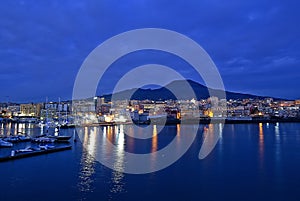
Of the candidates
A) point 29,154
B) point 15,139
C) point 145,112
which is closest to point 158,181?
point 29,154

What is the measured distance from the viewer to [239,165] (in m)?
6.52

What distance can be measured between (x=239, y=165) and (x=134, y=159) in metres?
2.56

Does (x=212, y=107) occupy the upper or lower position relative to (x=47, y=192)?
upper

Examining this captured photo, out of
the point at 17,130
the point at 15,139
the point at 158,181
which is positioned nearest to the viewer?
the point at 158,181

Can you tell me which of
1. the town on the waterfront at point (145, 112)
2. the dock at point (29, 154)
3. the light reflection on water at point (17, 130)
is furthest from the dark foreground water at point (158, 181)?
the town on the waterfront at point (145, 112)

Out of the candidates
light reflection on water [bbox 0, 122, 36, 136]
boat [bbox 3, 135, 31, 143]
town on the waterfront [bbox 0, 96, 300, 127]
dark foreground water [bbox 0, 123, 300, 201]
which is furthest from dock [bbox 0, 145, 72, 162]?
town on the waterfront [bbox 0, 96, 300, 127]

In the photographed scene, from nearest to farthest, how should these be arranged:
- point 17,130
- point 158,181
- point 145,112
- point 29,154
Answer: point 158,181 < point 29,154 < point 17,130 < point 145,112

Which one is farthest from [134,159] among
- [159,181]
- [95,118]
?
[95,118]

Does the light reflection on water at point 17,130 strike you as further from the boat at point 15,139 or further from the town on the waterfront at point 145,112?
the town on the waterfront at point 145,112

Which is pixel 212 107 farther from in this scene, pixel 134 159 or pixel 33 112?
pixel 134 159

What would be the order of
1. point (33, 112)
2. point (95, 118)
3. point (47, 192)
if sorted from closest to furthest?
1. point (47, 192)
2. point (95, 118)
3. point (33, 112)

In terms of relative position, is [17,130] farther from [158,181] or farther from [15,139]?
[158,181]

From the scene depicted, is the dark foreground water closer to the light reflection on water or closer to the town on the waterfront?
the light reflection on water

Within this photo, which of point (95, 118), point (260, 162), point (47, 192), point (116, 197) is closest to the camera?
point (116, 197)
